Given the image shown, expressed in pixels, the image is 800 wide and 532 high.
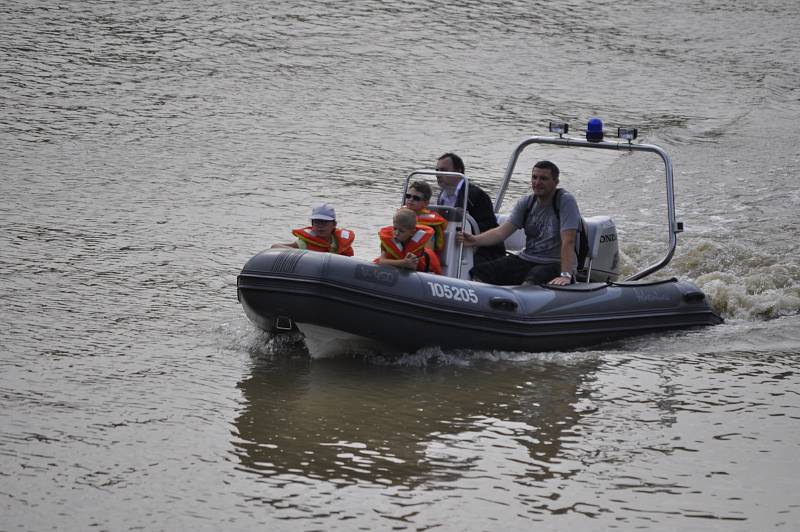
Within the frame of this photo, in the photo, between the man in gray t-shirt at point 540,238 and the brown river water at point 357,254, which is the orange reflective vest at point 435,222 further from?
the brown river water at point 357,254

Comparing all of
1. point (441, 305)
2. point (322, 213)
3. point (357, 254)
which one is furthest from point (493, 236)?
point (357, 254)

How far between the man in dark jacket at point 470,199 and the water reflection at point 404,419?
0.89m

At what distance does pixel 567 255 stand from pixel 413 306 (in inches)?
45.0

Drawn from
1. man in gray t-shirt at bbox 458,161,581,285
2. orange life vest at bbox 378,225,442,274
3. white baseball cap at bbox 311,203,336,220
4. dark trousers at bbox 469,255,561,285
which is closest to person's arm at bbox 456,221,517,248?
man in gray t-shirt at bbox 458,161,581,285

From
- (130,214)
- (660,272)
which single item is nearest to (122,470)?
(660,272)

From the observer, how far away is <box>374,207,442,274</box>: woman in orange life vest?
617 centimetres

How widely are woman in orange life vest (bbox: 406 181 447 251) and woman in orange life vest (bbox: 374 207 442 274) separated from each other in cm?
9

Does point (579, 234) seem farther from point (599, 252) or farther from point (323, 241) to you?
point (323, 241)

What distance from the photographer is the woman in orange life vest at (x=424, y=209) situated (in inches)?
253

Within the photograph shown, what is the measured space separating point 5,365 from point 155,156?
6.37 metres

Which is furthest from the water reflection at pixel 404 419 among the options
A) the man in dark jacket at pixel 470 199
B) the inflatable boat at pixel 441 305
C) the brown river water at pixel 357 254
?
the man in dark jacket at pixel 470 199

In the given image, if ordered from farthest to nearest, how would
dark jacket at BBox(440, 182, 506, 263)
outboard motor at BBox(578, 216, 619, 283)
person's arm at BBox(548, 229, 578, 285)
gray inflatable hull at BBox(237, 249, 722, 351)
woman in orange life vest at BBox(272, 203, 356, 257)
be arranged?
outboard motor at BBox(578, 216, 619, 283), dark jacket at BBox(440, 182, 506, 263), person's arm at BBox(548, 229, 578, 285), woman in orange life vest at BBox(272, 203, 356, 257), gray inflatable hull at BBox(237, 249, 722, 351)

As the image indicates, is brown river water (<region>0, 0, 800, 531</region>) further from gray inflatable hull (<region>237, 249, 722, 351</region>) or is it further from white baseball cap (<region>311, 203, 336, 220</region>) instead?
white baseball cap (<region>311, 203, 336, 220</region>)

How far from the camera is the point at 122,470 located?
4684 millimetres
